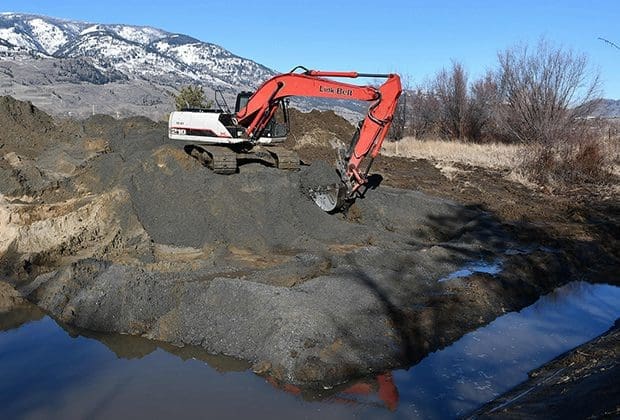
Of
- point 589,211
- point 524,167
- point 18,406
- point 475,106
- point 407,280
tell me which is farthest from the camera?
point 475,106

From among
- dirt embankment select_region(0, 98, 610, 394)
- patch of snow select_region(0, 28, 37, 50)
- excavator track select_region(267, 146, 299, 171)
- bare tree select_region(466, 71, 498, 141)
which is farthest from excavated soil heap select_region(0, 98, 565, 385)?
patch of snow select_region(0, 28, 37, 50)

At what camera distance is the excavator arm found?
1260cm

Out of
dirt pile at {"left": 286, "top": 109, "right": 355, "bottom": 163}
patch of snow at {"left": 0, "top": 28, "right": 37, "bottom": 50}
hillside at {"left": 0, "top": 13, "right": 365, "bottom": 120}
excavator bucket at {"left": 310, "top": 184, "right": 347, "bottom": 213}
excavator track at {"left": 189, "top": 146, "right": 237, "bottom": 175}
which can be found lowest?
excavator bucket at {"left": 310, "top": 184, "right": 347, "bottom": 213}

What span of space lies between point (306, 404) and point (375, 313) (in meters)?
2.10

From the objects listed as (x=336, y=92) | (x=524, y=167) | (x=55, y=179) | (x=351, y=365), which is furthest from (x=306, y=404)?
(x=524, y=167)

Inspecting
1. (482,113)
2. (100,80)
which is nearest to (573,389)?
(482,113)

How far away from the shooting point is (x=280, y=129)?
1517cm

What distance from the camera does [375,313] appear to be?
8.23 meters

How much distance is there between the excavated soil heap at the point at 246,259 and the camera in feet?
25.5

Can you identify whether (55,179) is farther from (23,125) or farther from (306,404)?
(306,404)

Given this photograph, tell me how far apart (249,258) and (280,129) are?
5.40 m

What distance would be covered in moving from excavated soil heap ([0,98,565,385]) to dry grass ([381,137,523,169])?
31.8 ft

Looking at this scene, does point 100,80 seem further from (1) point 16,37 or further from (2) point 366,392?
(2) point 366,392

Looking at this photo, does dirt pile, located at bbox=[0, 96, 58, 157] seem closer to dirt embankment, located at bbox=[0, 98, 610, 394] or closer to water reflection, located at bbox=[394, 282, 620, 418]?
dirt embankment, located at bbox=[0, 98, 610, 394]
